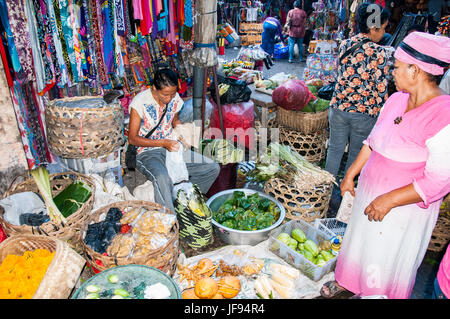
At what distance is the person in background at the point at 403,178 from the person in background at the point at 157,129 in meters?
1.55

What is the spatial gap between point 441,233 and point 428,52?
2083 millimetres

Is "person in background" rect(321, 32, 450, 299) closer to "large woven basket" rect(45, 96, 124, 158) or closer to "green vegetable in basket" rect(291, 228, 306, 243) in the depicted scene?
"green vegetable in basket" rect(291, 228, 306, 243)

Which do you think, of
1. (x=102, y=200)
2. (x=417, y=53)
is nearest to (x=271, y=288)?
(x=102, y=200)

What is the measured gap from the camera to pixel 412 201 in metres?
1.83

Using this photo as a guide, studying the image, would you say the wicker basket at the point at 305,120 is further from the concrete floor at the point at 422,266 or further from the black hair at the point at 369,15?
the black hair at the point at 369,15

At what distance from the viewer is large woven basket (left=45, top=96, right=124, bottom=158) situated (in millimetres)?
2535

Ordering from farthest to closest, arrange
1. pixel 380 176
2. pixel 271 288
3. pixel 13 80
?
pixel 13 80 < pixel 271 288 < pixel 380 176

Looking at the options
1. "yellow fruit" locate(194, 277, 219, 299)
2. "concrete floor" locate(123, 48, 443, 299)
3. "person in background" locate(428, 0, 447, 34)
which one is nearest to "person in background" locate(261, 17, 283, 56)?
"person in background" locate(428, 0, 447, 34)

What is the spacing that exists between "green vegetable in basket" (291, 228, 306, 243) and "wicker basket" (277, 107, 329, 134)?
1.94 m

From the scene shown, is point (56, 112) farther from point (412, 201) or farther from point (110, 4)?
point (412, 201)

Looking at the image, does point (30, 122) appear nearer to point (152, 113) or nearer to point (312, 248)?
point (152, 113)

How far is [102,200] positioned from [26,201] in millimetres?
568

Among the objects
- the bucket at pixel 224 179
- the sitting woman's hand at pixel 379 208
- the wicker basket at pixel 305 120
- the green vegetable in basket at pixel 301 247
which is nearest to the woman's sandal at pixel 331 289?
the green vegetable in basket at pixel 301 247

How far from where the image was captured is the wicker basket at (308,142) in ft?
15.2
